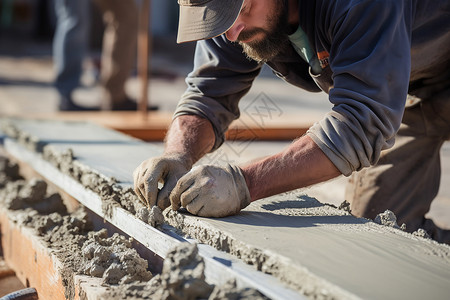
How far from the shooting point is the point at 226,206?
2002 mm

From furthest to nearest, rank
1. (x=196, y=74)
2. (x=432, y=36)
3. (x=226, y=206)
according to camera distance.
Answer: (x=196, y=74), (x=432, y=36), (x=226, y=206)

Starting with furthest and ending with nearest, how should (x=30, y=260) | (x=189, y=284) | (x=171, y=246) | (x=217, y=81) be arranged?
(x=217, y=81), (x=30, y=260), (x=171, y=246), (x=189, y=284)

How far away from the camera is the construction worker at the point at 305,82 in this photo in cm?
197

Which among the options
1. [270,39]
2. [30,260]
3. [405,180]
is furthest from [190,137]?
[405,180]

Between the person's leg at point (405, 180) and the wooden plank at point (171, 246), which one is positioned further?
the person's leg at point (405, 180)

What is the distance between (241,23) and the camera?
2.19 m

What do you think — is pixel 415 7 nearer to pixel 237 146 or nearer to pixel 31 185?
pixel 31 185

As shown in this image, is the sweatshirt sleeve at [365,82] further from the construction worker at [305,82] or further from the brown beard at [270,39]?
the brown beard at [270,39]

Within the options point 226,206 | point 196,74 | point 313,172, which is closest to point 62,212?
point 196,74

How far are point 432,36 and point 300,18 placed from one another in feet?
1.73

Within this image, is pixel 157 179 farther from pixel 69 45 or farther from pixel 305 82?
pixel 69 45

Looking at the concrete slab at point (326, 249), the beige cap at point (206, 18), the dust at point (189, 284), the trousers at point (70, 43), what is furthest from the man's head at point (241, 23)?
the trousers at point (70, 43)

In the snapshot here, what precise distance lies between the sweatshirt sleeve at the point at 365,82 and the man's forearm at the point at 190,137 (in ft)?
2.02

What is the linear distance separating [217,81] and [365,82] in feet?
2.86
